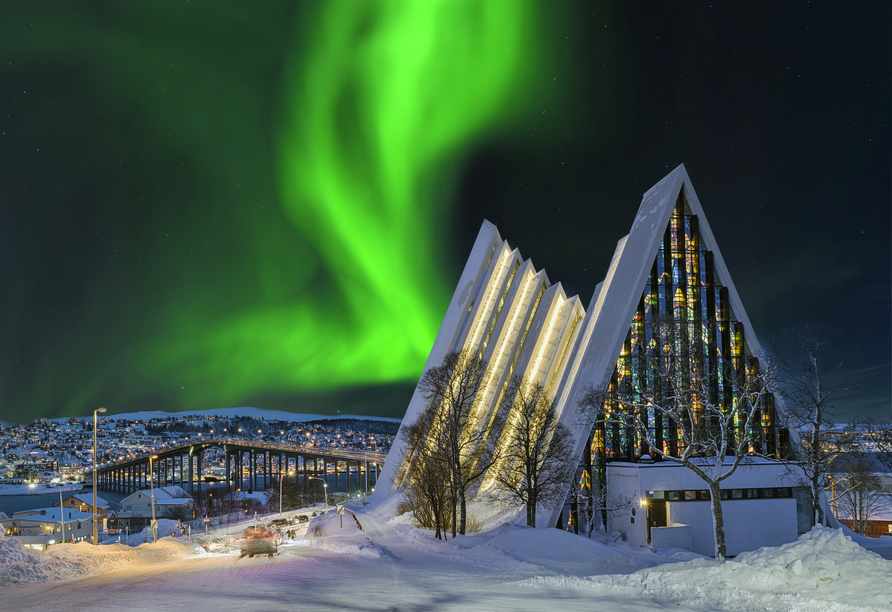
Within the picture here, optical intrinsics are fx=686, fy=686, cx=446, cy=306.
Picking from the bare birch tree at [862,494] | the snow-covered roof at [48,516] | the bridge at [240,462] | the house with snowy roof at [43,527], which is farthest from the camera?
the bridge at [240,462]

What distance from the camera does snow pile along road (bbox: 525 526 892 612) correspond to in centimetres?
1209

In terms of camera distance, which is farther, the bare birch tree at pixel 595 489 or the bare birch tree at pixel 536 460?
the bare birch tree at pixel 595 489

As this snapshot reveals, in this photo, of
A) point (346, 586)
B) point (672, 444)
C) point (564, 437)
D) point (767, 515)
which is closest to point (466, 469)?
point (564, 437)

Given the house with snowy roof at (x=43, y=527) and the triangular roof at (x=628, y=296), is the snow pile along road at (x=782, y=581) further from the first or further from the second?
the house with snowy roof at (x=43, y=527)

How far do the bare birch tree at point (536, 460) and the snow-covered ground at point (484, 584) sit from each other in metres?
10.2

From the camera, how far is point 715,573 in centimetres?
1461

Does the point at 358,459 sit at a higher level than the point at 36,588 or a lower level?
lower

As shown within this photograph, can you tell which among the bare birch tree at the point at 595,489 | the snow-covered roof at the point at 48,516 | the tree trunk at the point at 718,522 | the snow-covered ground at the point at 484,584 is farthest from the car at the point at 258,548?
the snow-covered roof at the point at 48,516

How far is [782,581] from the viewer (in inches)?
527

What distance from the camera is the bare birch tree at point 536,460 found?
31406mm

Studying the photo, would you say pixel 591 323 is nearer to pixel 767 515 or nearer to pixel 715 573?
pixel 767 515

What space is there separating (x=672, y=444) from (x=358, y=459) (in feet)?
296

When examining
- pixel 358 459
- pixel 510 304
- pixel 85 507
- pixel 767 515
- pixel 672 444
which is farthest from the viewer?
pixel 358 459

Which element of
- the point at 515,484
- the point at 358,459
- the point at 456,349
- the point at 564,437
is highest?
the point at 456,349
